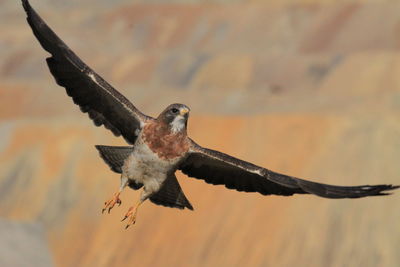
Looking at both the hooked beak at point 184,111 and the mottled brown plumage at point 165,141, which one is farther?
the mottled brown plumage at point 165,141

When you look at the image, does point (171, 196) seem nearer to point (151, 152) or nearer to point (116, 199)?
point (116, 199)

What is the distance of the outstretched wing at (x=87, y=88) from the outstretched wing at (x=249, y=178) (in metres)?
1.43

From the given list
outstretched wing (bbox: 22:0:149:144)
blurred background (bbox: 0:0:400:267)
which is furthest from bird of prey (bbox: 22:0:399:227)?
blurred background (bbox: 0:0:400:267)

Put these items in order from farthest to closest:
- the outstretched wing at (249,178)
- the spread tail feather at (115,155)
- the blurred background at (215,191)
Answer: the blurred background at (215,191), the spread tail feather at (115,155), the outstretched wing at (249,178)

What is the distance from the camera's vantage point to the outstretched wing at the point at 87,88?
72.1 ft

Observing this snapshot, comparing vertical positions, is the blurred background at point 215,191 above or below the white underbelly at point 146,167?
above

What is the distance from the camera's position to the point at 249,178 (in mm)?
22984

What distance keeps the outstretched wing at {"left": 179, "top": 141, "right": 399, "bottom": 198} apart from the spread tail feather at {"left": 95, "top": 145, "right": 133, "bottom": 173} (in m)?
1.22

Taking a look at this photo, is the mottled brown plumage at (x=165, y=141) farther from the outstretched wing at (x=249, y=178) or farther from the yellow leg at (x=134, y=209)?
the yellow leg at (x=134, y=209)

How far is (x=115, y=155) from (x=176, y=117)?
7.09 feet

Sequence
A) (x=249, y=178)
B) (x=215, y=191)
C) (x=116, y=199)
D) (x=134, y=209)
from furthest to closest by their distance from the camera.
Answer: (x=215, y=191), (x=249, y=178), (x=116, y=199), (x=134, y=209)

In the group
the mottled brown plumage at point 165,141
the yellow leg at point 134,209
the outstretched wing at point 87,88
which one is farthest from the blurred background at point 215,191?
the mottled brown plumage at point 165,141

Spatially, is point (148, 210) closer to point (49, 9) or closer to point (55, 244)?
point (55, 244)

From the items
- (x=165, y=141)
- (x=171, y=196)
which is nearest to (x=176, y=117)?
(x=165, y=141)
